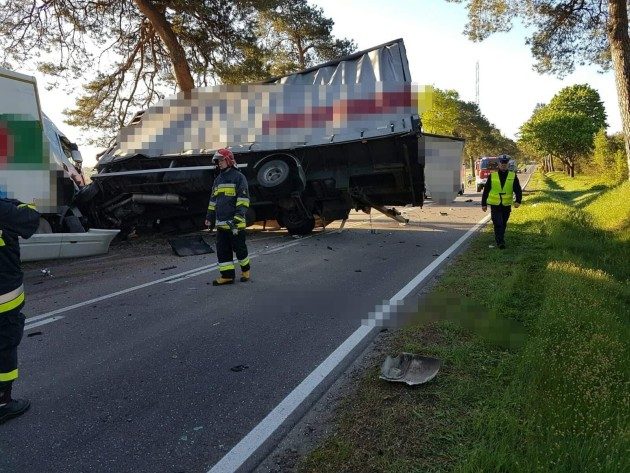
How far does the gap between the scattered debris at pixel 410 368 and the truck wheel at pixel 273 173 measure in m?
6.18

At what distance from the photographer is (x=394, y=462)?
2354 mm

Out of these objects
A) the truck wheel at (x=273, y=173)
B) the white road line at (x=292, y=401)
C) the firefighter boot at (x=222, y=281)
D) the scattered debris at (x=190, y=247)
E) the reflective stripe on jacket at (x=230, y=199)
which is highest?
the truck wheel at (x=273, y=173)

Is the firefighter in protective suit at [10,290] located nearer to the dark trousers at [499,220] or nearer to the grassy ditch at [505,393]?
the grassy ditch at [505,393]

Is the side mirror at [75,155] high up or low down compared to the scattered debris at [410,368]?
up

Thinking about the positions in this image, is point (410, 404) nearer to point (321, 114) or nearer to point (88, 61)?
point (321, 114)

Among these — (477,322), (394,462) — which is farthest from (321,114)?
(394,462)

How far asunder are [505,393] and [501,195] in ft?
20.3

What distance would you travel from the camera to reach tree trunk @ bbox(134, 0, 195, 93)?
51.9 ft

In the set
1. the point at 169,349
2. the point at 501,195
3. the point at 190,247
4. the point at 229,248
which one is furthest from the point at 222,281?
the point at 501,195

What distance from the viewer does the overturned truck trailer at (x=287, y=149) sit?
9.07 m

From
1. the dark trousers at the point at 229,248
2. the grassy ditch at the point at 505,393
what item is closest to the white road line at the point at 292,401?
the grassy ditch at the point at 505,393

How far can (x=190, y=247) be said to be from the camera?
8.98 meters

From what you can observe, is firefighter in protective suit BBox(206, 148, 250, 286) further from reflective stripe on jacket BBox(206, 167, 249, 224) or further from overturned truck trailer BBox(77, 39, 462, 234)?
overturned truck trailer BBox(77, 39, 462, 234)

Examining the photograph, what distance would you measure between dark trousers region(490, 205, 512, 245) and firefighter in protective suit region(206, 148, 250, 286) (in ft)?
14.0
